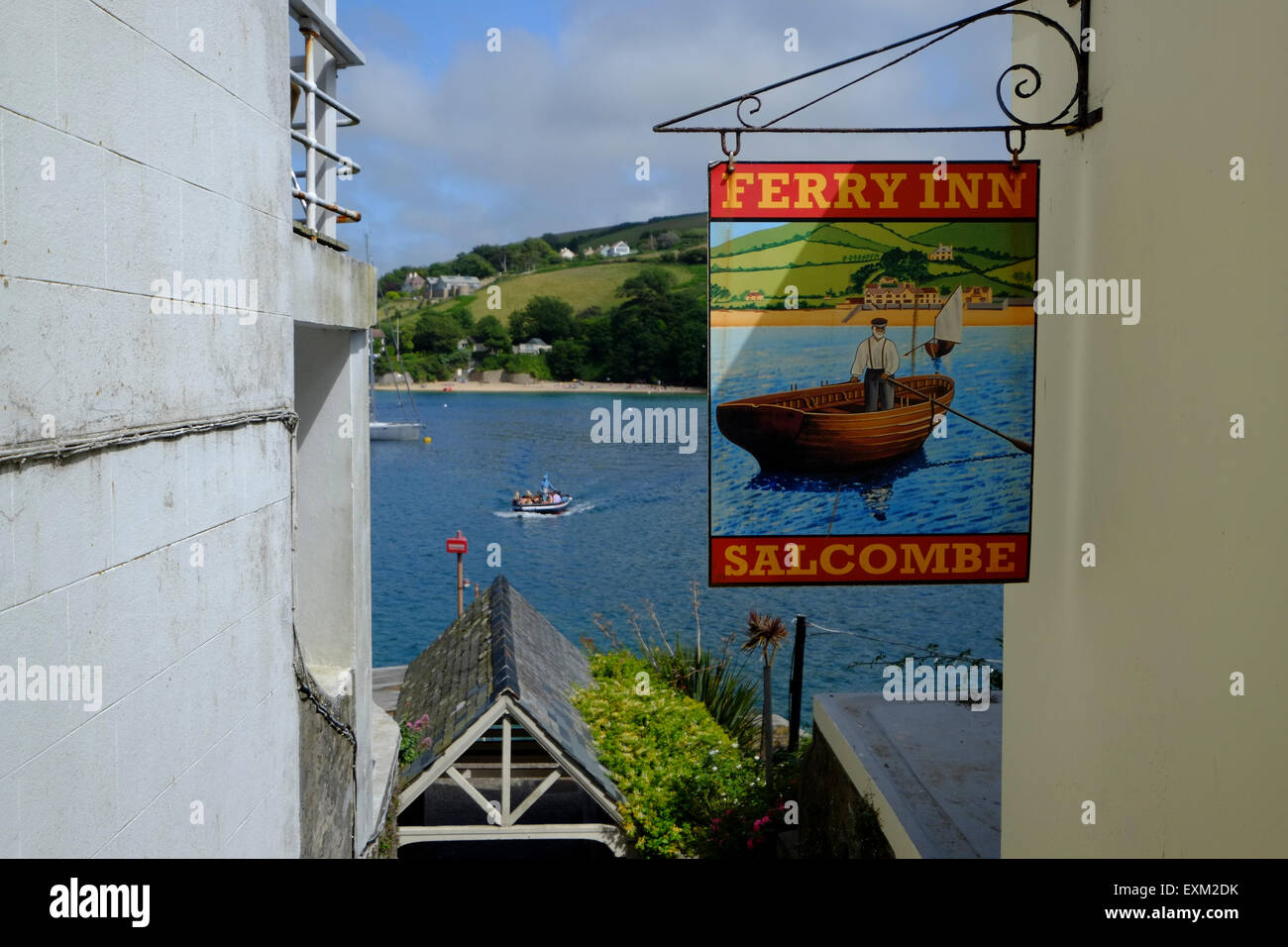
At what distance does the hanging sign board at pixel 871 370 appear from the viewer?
4801mm

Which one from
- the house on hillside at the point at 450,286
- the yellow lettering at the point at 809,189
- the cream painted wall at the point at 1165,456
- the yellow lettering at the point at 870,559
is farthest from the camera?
the house on hillside at the point at 450,286

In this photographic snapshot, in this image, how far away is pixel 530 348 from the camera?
10025 centimetres

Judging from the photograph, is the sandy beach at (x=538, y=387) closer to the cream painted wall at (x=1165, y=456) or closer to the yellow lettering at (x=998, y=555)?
the cream painted wall at (x=1165, y=456)

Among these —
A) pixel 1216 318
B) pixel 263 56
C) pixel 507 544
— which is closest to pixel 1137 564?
pixel 1216 318

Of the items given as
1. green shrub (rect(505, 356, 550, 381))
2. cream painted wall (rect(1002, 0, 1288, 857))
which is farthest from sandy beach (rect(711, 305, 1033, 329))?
green shrub (rect(505, 356, 550, 381))

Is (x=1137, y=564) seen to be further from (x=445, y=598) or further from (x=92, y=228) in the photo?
(x=445, y=598)

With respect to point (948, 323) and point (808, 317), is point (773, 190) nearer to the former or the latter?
point (808, 317)

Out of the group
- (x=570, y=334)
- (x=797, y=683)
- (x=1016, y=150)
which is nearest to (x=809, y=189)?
(x=1016, y=150)

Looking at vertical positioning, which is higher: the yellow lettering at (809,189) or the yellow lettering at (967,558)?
the yellow lettering at (809,189)

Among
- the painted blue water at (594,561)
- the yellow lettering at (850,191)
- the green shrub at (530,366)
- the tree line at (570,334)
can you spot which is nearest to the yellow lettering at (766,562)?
the yellow lettering at (850,191)

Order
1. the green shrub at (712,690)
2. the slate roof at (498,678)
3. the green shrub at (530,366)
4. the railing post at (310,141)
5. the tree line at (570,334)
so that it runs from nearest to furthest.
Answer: the railing post at (310,141) → the slate roof at (498,678) → the green shrub at (712,690) → the tree line at (570,334) → the green shrub at (530,366)

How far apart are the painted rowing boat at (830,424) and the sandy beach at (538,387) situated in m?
78.9

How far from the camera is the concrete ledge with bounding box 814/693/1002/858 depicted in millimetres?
7055

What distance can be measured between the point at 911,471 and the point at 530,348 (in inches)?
3802
